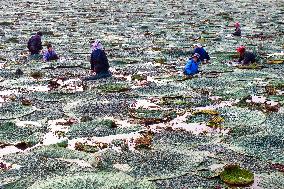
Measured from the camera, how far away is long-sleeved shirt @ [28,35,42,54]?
39938mm

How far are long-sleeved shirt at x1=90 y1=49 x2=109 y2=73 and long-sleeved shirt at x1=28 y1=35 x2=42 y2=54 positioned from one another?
30.5 ft

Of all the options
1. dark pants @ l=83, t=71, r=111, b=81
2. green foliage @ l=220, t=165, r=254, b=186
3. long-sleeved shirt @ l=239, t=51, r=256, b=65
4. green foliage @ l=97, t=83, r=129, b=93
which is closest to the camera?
green foliage @ l=220, t=165, r=254, b=186

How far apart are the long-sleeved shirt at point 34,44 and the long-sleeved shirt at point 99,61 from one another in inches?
366

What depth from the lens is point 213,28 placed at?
193 feet

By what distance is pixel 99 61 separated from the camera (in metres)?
32.2

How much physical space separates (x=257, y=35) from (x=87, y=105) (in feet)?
102

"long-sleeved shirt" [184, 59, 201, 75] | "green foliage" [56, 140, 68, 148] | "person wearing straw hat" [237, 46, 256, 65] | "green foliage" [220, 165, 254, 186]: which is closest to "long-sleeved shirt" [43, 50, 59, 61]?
"long-sleeved shirt" [184, 59, 201, 75]

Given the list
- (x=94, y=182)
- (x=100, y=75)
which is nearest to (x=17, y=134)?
(x=94, y=182)

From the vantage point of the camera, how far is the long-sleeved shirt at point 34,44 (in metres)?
39.9

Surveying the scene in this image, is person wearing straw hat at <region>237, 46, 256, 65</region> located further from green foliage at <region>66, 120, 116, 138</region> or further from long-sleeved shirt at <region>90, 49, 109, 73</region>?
green foliage at <region>66, 120, 116, 138</region>

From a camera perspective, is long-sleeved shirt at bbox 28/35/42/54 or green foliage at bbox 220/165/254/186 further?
long-sleeved shirt at bbox 28/35/42/54

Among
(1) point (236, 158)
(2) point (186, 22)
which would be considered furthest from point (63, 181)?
(2) point (186, 22)

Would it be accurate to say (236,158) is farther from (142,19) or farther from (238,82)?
(142,19)

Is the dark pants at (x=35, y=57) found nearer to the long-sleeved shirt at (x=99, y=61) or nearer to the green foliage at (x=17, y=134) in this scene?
the long-sleeved shirt at (x=99, y=61)
